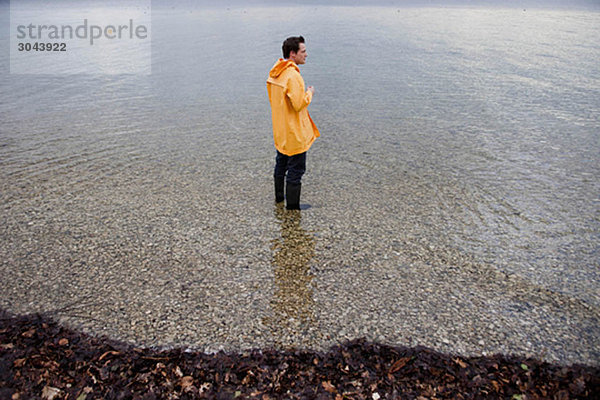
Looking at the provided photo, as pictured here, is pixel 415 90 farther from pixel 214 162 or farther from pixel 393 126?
pixel 214 162

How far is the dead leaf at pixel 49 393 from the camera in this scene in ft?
10.8

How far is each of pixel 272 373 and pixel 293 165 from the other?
281cm

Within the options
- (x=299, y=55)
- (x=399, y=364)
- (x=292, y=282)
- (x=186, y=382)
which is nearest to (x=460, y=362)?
(x=399, y=364)

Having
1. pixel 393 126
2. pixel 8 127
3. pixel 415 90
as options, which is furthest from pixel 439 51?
pixel 8 127

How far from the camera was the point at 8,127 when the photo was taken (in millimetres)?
9758

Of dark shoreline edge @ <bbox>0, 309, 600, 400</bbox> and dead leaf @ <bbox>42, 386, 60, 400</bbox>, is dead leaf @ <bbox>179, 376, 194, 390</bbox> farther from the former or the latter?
dead leaf @ <bbox>42, 386, 60, 400</bbox>

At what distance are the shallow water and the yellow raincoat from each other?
3.41 feet

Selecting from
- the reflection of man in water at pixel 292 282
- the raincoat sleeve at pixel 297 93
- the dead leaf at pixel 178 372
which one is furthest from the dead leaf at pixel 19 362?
the raincoat sleeve at pixel 297 93

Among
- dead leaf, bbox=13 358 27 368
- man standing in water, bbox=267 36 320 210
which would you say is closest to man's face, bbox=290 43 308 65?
man standing in water, bbox=267 36 320 210

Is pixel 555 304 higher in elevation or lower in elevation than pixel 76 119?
lower

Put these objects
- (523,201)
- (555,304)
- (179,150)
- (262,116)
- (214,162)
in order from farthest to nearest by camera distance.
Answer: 1. (262,116)
2. (179,150)
3. (214,162)
4. (523,201)
5. (555,304)

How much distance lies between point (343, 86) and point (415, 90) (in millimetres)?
2037

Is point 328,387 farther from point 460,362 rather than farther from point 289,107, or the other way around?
point 289,107

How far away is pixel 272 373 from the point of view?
3.53 m
